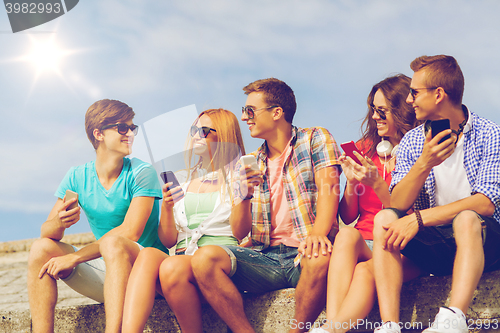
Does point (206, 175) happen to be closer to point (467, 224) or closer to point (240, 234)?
point (240, 234)

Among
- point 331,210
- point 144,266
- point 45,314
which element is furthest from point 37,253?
point 331,210

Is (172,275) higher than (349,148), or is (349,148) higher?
(349,148)

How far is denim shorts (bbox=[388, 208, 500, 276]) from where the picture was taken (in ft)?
7.93

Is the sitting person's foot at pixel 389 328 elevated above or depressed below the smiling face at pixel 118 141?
below

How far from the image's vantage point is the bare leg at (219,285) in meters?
2.53

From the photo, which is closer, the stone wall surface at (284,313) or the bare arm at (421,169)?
the bare arm at (421,169)

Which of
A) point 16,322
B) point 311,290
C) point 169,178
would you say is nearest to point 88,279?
point 16,322

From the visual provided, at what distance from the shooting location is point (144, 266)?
8.53 ft

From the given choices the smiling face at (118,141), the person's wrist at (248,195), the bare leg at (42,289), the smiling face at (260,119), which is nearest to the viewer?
the person's wrist at (248,195)

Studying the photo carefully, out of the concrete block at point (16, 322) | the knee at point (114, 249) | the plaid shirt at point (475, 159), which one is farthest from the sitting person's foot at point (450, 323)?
the concrete block at point (16, 322)

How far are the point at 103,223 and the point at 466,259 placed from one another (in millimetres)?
2451

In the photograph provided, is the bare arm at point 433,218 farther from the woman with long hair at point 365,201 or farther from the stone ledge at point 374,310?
the stone ledge at point 374,310

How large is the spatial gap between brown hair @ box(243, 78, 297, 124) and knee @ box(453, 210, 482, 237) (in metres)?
1.33

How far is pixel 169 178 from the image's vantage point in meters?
2.65
